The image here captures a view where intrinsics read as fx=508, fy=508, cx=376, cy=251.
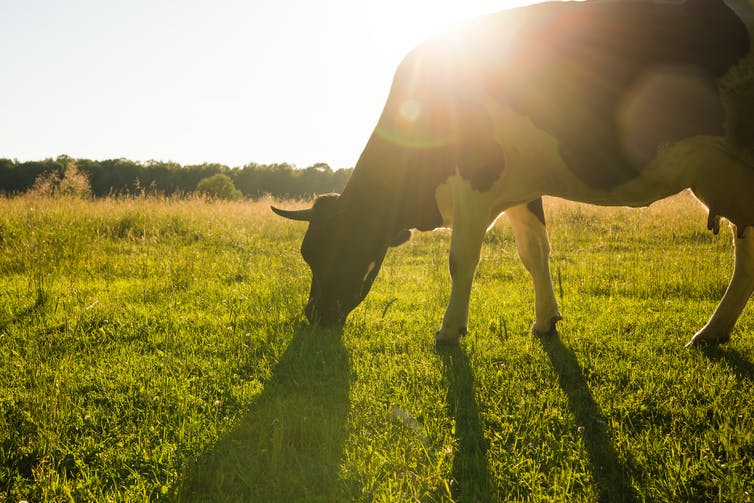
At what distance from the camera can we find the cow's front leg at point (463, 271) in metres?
4.08

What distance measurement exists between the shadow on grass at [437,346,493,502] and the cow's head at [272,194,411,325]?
1145mm

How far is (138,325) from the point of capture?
4.52 m

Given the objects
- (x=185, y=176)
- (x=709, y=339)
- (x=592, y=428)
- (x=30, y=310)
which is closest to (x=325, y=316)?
(x=592, y=428)

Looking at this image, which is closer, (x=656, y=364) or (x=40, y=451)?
(x=40, y=451)

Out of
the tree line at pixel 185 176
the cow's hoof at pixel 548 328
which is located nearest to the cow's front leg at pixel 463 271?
the cow's hoof at pixel 548 328

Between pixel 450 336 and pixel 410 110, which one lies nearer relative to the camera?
pixel 450 336

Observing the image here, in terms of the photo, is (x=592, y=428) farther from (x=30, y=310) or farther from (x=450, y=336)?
(x=30, y=310)

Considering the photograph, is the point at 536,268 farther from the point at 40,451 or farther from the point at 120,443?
the point at 40,451

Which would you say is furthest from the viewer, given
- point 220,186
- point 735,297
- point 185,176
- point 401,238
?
Result: point 185,176

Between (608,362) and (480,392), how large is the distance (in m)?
1.17

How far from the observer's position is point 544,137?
3.78 metres

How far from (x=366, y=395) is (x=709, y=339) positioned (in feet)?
9.39

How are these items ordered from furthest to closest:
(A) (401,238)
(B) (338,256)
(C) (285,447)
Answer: (A) (401,238) → (B) (338,256) → (C) (285,447)

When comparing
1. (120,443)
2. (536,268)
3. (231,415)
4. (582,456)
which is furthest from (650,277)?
(120,443)
